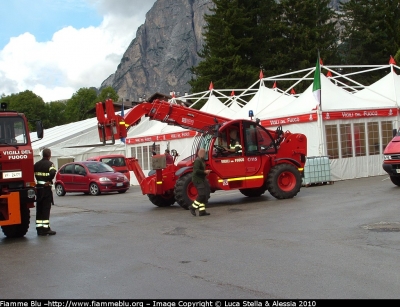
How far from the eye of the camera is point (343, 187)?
19703 millimetres

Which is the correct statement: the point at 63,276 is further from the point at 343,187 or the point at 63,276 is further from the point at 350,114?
the point at 350,114

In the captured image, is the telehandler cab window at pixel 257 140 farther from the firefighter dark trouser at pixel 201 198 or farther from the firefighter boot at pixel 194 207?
the firefighter boot at pixel 194 207

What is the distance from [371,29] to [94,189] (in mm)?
41717

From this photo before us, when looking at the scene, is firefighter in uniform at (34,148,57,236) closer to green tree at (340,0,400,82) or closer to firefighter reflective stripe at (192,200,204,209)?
firefighter reflective stripe at (192,200,204,209)

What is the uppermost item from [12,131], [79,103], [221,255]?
[79,103]

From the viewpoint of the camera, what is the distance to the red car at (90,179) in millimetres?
25781

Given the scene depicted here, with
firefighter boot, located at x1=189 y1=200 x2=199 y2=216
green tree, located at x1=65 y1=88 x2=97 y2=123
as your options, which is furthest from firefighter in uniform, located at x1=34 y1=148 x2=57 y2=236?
green tree, located at x1=65 y1=88 x2=97 y2=123

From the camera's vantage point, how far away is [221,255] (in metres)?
8.82

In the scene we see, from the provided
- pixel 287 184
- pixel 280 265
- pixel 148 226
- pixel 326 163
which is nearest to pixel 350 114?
pixel 326 163

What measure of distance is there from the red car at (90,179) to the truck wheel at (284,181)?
10.9 metres

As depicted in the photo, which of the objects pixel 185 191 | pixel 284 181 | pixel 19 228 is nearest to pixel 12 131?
pixel 19 228

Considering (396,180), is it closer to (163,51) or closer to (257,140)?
(257,140)

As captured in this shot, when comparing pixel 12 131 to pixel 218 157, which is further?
pixel 218 157

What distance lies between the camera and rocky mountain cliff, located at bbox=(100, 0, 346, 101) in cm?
17112
